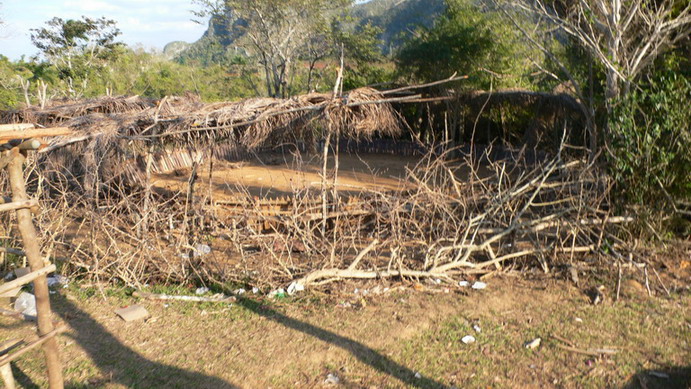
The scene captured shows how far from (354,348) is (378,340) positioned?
0.29m

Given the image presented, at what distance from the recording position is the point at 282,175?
1688 cm

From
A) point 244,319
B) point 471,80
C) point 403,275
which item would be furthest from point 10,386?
point 471,80

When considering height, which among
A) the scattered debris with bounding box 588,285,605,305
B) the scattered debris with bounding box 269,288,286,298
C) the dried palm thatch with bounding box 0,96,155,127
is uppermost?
the dried palm thatch with bounding box 0,96,155,127

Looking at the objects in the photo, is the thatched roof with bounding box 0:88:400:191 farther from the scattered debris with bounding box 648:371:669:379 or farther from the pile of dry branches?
the scattered debris with bounding box 648:371:669:379

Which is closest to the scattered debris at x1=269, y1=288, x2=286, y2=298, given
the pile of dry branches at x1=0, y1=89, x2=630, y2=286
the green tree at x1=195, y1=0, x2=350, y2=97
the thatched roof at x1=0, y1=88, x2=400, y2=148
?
the pile of dry branches at x1=0, y1=89, x2=630, y2=286

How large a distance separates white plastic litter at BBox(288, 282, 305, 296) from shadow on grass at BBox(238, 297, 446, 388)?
1.25ft

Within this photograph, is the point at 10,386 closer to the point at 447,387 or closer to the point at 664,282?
the point at 447,387

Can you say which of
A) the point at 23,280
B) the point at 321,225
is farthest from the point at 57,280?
the point at 23,280

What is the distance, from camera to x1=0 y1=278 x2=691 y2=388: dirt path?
4633 millimetres

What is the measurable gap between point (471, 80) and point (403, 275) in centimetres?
1306

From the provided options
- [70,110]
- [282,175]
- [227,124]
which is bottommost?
[282,175]

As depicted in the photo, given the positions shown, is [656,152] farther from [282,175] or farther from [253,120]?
[282,175]

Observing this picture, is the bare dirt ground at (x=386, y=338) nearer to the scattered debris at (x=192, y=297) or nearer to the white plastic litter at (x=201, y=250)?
the scattered debris at (x=192, y=297)

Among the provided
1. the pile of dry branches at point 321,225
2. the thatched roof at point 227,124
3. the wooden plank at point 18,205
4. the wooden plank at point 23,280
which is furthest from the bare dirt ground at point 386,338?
the thatched roof at point 227,124
